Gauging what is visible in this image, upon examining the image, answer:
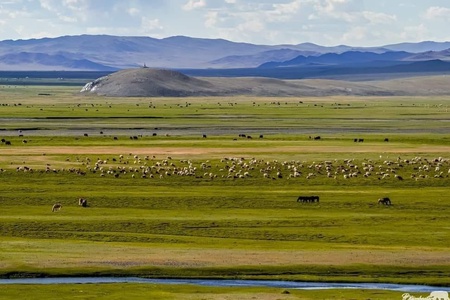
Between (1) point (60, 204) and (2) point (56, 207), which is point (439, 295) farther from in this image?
(1) point (60, 204)

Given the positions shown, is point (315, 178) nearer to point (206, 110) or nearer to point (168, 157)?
point (168, 157)

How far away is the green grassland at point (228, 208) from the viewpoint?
41.1m

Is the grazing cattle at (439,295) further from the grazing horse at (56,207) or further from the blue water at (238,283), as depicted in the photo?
the grazing horse at (56,207)

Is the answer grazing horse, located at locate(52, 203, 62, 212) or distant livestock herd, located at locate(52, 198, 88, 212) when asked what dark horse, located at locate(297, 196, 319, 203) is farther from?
grazing horse, located at locate(52, 203, 62, 212)

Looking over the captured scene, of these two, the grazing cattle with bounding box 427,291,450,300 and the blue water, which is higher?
the grazing cattle with bounding box 427,291,450,300

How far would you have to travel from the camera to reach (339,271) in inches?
Answer: 1593

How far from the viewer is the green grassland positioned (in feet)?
135

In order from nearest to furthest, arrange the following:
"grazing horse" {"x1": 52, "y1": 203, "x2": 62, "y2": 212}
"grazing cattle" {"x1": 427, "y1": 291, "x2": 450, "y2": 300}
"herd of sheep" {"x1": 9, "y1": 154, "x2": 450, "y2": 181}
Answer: "grazing cattle" {"x1": 427, "y1": 291, "x2": 450, "y2": 300}
"grazing horse" {"x1": 52, "y1": 203, "x2": 62, "y2": 212}
"herd of sheep" {"x1": 9, "y1": 154, "x2": 450, "y2": 181}

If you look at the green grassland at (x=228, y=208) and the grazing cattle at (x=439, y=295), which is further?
the green grassland at (x=228, y=208)

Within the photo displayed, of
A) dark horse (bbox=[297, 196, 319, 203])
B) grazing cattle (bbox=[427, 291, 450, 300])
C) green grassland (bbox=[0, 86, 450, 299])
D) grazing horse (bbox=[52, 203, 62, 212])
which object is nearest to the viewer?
grazing cattle (bbox=[427, 291, 450, 300])

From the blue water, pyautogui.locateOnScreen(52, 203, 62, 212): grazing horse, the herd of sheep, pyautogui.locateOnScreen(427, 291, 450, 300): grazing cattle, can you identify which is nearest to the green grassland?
the herd of sheep

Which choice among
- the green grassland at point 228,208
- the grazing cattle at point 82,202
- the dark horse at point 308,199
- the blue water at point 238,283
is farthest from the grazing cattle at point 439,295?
the grazing cattle at point 82,202

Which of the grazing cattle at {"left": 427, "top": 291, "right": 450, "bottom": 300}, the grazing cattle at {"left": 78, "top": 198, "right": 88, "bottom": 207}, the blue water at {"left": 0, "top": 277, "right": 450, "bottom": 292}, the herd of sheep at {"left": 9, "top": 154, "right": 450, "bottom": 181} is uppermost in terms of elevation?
the herd of sheep at {"left": 9, "top": 154, "right": 450, "bottom": 181}

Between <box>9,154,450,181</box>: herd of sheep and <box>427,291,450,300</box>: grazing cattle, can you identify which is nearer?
<box>427,291,450,300</box>: grazing cattle
